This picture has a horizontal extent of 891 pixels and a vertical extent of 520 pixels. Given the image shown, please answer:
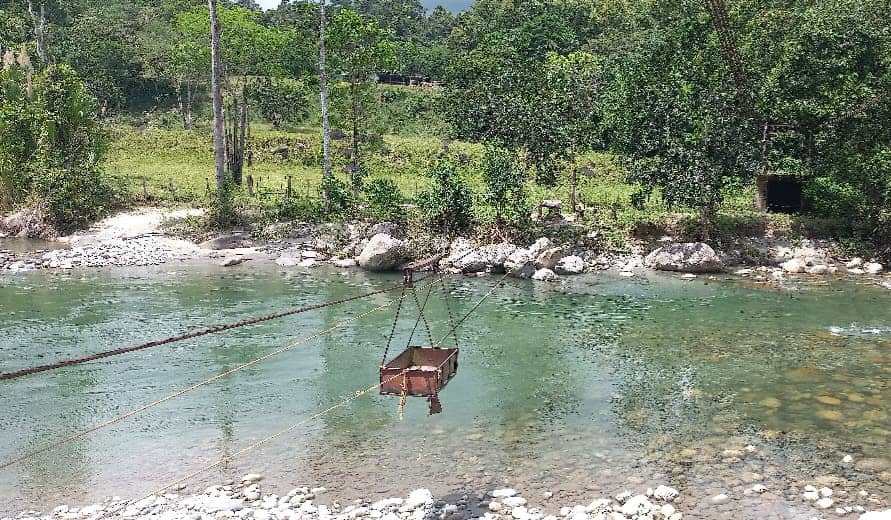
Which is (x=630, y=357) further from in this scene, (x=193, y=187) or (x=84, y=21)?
(x=84, y=21)

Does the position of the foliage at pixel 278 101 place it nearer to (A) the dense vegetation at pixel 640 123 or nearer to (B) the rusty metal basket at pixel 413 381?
(A) the dense vegetation at pixel 640 123

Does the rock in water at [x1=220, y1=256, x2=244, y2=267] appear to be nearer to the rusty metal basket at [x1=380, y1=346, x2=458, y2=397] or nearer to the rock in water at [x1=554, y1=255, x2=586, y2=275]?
the rock in water at [x1=554, y1=255, x2=586, y2=275]

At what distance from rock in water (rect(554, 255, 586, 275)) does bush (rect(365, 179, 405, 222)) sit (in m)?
7.09

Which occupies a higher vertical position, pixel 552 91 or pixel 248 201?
pixel 552 91

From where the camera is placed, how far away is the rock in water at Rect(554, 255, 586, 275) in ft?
95.3

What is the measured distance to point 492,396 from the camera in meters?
16.8

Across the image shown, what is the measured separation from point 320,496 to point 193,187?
103 feet

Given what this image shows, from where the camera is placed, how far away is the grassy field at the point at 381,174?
32.4m

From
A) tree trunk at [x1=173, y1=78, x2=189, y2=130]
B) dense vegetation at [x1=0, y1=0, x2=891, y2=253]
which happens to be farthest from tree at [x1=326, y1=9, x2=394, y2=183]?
tree trunk at [x1=173, y1=78, x2=189, y2=130]

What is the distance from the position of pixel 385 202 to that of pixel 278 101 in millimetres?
29459

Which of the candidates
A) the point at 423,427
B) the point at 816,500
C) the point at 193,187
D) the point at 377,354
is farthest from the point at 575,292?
the point at 193,187

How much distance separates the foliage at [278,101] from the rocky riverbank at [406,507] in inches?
1959

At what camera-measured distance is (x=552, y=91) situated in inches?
1447

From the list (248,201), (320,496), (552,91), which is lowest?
(320,496)
